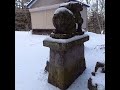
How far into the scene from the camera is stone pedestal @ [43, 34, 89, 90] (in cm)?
500

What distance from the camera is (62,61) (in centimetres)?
508

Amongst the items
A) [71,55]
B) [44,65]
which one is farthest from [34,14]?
[71,55]

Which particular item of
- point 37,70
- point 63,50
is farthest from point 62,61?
point 37,70

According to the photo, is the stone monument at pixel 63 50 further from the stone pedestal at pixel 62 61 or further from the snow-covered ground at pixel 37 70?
the snow-covered ground at pixel 37 70

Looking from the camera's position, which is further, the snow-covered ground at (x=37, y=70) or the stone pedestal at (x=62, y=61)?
the snow-covered ground at (x=37, y=70)

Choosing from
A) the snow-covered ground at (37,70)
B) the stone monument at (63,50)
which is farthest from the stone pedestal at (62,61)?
the snow-covered ground at (37,70)

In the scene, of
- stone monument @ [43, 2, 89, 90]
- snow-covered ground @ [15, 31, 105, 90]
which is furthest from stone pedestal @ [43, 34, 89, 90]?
snow-covered ground @ [15, 31, 105, 90]

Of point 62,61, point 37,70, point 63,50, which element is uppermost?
point 63,50

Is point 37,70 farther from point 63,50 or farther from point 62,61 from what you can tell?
point 63,50

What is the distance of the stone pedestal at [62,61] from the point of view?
5.00m

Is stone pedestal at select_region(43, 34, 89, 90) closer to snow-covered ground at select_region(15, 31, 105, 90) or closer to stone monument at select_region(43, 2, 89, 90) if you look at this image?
stone monument at select_region(43, 2, 89, 90)

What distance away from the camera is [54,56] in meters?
5.25
